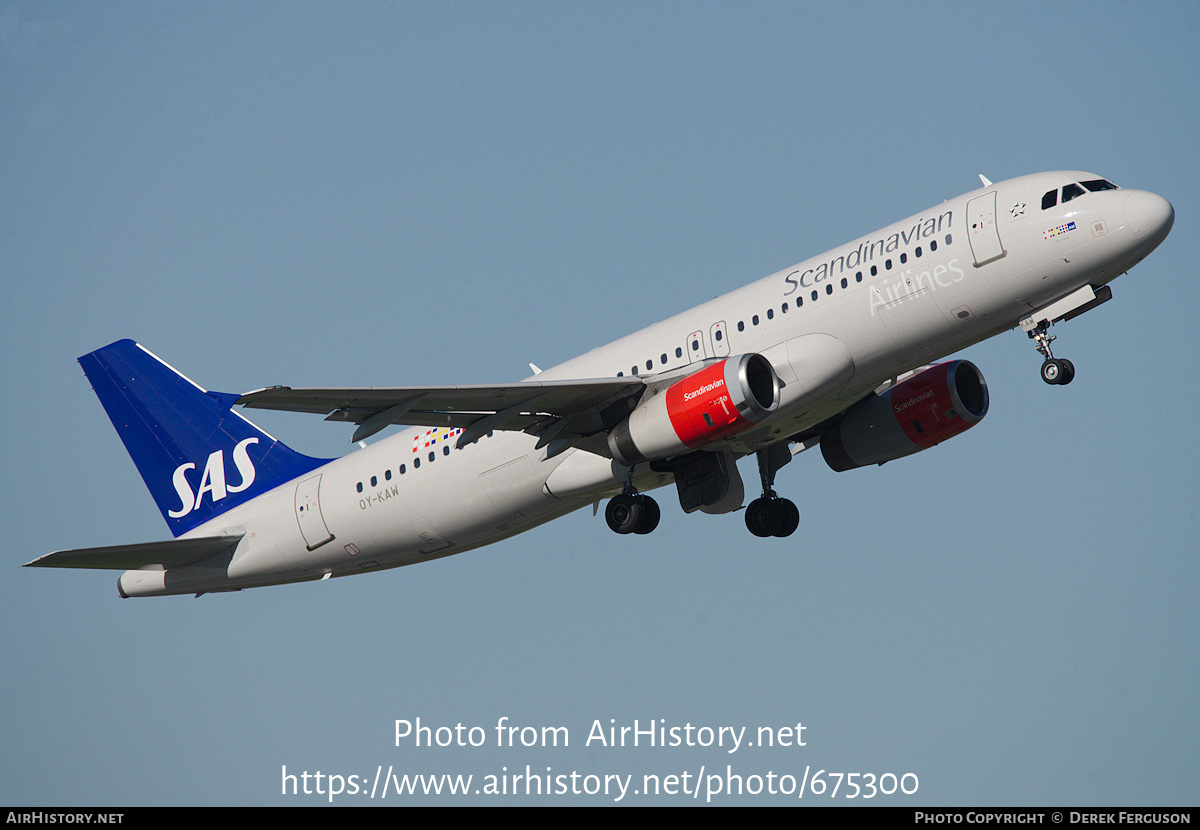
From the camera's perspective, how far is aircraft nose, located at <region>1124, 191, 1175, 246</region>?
1000 inches

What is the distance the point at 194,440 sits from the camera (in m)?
36.6

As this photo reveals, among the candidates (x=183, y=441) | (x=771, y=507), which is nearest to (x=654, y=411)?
(x=771, y=507)

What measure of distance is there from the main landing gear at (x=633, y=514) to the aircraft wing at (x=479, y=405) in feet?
7.34

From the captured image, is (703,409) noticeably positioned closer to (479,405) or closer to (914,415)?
(479,405)

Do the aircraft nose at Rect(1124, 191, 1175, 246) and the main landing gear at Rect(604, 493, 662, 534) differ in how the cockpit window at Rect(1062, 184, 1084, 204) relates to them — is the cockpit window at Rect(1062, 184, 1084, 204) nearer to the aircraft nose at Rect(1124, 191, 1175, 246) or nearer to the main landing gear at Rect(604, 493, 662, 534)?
the aircraft nose at Rect(1124, 191, 1175, 246)

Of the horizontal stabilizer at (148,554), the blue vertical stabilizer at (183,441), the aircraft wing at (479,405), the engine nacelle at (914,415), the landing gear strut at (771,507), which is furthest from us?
the blue vertical stabilizer at (183,441)

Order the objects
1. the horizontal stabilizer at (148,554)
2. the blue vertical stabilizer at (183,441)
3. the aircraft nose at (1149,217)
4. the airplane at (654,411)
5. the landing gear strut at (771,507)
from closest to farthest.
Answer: the aircraft nose at (1149,217) < the airplane at (654,411) < the horizontal stabilizer at (148,554) < the landing gear strut at (771,507) < the blue vertical stabilizer at (183,441)

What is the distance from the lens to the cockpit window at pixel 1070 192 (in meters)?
26.1

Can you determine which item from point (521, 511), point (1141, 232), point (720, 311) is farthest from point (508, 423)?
point (1141, 232)

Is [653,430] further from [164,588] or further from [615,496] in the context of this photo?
[164,588]

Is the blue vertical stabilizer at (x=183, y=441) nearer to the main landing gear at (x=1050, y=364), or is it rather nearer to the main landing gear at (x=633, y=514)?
the main landing gear at (x=633, y=514)

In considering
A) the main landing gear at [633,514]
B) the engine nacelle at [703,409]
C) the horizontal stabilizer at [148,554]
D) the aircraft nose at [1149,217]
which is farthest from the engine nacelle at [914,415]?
the horizontal stabilizer at [148,554]

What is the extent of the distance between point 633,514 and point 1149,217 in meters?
13.1

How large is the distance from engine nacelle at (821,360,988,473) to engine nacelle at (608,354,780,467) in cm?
656
